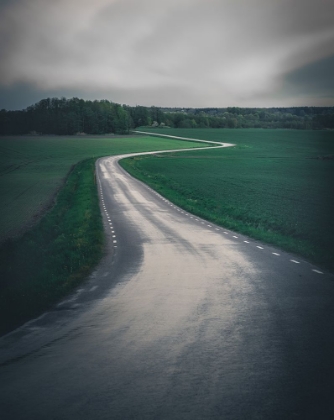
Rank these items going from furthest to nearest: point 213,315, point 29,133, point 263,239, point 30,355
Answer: point 29,133
point 263,239
point 213,315
point 30,355

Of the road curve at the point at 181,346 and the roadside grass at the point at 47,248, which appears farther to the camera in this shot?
the roadside grass at the point at 47,248

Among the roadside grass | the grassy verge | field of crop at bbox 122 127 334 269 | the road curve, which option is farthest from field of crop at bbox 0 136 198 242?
the road curve

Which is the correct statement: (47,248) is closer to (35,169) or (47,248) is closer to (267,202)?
(267,202)

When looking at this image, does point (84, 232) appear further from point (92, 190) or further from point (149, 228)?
point (92, 190)

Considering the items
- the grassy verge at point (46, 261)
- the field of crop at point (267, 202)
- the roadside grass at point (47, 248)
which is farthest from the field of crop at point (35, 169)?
the field of crop at point (267, 202)

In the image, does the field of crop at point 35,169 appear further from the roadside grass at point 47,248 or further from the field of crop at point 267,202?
the field of crop at point 267,202

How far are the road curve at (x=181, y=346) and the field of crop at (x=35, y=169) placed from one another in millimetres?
13309

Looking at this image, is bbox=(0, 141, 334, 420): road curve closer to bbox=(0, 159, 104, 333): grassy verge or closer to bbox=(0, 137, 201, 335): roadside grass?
bbox=(0, 159, 104, 333): grassy verge

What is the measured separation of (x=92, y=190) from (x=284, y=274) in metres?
31.5

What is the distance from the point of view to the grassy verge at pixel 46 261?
11.8 m

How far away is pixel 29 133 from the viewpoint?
157m

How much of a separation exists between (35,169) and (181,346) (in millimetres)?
67450

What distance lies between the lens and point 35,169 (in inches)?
2800

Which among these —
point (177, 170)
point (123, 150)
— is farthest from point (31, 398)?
point (123, 150)
